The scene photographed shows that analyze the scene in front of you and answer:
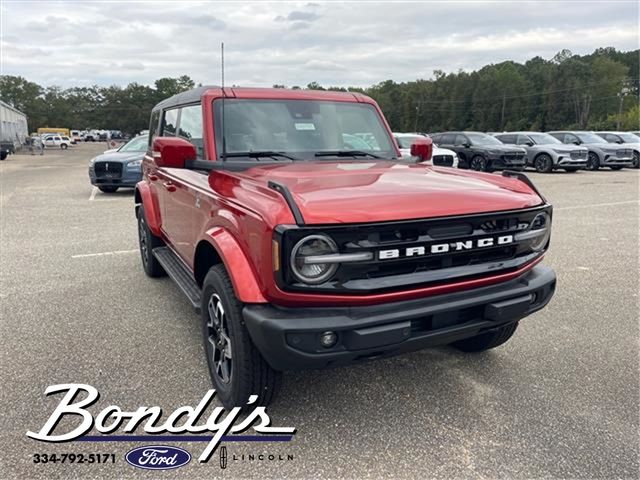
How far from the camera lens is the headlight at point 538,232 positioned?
2938mm

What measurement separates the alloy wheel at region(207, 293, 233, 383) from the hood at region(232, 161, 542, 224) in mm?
725

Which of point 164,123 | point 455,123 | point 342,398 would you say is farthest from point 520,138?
point 455,123

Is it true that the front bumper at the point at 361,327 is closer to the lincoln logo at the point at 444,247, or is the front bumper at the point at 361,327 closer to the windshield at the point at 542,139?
the lincoln logo at the point at 444,247

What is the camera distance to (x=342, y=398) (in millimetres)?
3109

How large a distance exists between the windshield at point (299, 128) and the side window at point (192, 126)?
0.60 feet

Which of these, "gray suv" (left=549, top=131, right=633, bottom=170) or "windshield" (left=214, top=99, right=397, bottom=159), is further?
"gray suv" (left=549, top=131, right=633, bottom=170)

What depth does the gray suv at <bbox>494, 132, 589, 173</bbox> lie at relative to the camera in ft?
62.9

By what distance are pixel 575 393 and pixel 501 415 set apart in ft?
1.99

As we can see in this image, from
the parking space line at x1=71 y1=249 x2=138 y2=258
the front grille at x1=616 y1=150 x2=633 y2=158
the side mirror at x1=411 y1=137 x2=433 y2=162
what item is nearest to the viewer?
the side mirror at x1=411 y1=137 x2=433 y2=162

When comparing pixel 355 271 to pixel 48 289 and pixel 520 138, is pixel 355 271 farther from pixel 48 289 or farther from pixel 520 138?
pixel 520 138

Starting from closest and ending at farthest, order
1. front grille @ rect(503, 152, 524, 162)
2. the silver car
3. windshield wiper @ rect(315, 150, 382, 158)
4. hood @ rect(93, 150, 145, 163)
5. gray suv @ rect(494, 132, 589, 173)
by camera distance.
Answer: windshield wiper @ rect(315, 150, 382, 158) < hood @ rect(93, 150, 145, 163) < front grille @ rect(503, 152, 524, 162) < gray suv @ rect(494, 132, 589, 173) < the silver car

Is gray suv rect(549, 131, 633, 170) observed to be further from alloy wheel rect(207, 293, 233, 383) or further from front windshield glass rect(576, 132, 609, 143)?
alloy wheel rect(207, 293, 233, 383)

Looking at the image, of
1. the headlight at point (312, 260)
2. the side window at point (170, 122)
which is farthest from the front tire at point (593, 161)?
the headlight at point (312, 260)

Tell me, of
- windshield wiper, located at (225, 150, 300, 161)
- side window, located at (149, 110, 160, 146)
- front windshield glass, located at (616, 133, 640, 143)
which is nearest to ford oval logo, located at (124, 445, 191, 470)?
windshield wiper, located at (225, 150, 300, 161)
